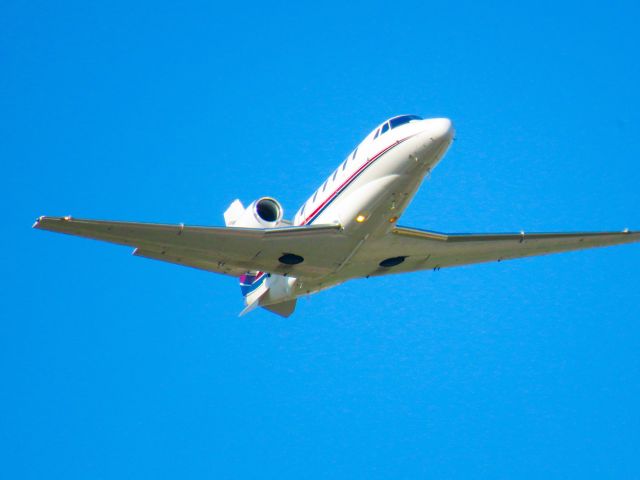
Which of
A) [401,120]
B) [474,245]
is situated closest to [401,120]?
[401,120]

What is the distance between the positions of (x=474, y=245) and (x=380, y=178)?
4411mm

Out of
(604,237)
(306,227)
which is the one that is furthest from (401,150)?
(604,237)

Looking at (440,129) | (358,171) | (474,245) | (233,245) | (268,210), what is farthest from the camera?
(474,245)

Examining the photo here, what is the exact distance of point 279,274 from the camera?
25.5 meters

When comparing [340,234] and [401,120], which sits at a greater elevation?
[401,120]

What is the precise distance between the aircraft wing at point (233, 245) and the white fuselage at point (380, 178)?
0.45 metres

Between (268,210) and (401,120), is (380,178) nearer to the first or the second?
(401,120)

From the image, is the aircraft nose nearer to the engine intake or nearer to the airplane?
the airplane

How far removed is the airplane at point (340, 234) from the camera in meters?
23.0

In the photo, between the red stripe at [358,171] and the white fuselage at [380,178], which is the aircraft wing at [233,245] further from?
the red stripe at [358,171]

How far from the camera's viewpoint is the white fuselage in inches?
909

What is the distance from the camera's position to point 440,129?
22906mm

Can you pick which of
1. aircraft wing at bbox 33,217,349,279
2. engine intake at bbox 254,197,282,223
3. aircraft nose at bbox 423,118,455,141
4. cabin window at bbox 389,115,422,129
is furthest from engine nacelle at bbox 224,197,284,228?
aircraft nose at bbox 423,118,455,141

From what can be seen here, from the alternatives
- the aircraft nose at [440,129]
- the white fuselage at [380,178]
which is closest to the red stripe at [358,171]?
the white fuselage at [380,178]
